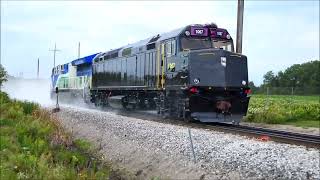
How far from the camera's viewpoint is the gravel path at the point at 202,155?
8.81m

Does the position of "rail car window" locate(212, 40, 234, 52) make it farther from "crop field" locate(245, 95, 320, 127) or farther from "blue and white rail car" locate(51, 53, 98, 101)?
"blue and white rail car" locate(51, 53, 98, 101)

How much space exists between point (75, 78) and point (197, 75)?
23.2 metres

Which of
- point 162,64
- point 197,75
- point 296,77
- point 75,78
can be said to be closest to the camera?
point 197,75

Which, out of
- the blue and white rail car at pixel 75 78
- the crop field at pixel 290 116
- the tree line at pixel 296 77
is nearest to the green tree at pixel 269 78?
the tree line at pixel 296 77

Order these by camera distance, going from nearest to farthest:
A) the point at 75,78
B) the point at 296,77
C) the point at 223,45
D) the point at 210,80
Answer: the point at 210,80, the point at 223,45, the point at 75,78, the point at 296,77

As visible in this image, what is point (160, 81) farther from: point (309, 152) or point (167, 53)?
point (309, 152)

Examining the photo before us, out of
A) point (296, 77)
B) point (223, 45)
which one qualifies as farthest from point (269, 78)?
point (223, 45)

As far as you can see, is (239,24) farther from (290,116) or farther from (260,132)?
(260,132)

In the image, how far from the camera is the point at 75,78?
132 feet

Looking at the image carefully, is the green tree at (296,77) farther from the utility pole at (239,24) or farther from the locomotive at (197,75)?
the locomotive at (197,75)

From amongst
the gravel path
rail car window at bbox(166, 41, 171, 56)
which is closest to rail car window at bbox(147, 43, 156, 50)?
rail car window at bbox(166, 41, 171, 56)

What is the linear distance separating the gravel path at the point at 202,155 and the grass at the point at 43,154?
0.74 meters

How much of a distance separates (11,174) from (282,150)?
522cm

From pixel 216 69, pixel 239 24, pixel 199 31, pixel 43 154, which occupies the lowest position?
pixel 43 154
